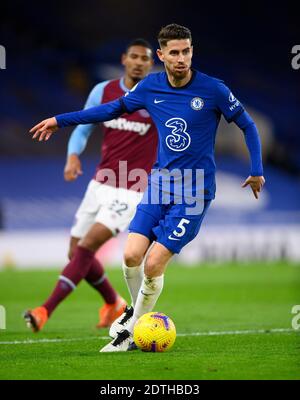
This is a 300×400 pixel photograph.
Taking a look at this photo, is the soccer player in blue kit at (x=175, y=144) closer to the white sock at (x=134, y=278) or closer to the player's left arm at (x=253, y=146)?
the player's left arm at (x=253, y=146)

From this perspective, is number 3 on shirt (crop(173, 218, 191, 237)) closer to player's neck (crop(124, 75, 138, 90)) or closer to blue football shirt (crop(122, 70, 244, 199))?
blue football shirt (crop(122, 70, 244, 199))

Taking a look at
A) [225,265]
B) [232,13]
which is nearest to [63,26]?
[232,13]

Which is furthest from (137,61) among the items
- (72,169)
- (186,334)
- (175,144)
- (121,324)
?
(121,324)

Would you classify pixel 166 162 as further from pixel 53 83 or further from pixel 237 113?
pixel 53 83

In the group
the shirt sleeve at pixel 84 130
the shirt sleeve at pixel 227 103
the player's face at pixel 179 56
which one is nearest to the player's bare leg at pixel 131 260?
the shirt sleeve at pixel 227 103

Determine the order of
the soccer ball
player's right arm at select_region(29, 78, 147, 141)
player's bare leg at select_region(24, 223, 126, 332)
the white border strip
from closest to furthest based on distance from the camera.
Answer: the soccer ball, player's right arm at select_region(29, 78, 147, 141), the white border strip, player's bare leg at select_region(24, 223, 126, 332)

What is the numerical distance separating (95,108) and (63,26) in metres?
17.7

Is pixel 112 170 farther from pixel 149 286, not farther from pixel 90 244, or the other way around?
pixel 149 286

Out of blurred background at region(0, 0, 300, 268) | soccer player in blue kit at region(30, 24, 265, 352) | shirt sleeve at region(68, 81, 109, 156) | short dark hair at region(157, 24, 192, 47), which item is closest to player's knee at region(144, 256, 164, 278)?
soccer player in blue kit at region(30, 24, 265, 352)

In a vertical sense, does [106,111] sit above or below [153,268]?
above

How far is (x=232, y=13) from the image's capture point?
77.2 ft

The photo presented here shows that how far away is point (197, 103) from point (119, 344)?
1.98m

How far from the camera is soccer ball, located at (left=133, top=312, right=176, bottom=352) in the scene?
21.6ft

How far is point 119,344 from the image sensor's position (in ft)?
22.2
